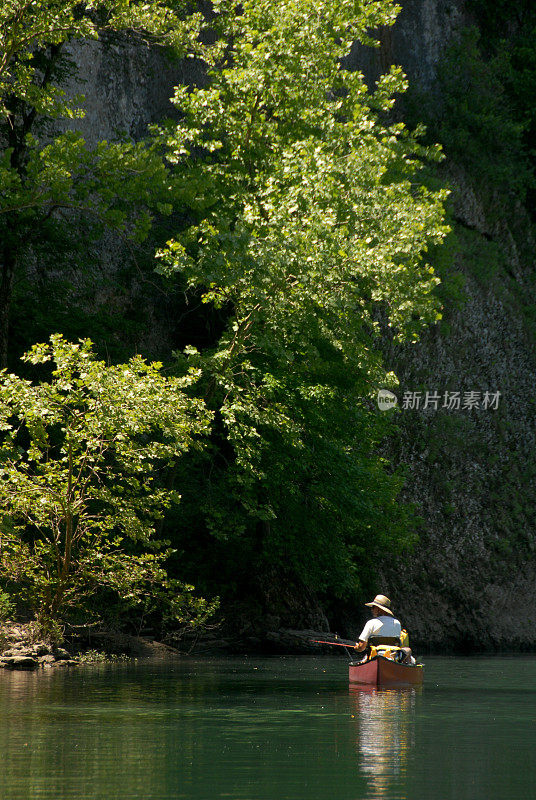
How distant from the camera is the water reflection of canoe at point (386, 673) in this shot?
18.2m

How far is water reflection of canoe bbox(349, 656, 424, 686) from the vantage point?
18250 mm

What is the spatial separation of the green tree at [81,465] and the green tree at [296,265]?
305 cm

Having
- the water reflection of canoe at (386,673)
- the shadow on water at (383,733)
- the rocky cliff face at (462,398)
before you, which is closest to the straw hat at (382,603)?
the water reflection of canoe at (386,673)

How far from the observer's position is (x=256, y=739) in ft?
36.3

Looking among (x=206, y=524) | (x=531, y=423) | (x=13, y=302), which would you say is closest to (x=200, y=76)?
(x=13, y=302)

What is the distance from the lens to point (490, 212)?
156 ft

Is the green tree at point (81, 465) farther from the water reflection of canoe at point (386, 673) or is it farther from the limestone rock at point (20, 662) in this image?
the water reflection of canoe at point (386, 673)

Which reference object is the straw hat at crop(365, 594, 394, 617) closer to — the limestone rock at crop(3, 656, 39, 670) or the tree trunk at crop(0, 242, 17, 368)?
the limestone rock at crop(3, 656, 39, 670)

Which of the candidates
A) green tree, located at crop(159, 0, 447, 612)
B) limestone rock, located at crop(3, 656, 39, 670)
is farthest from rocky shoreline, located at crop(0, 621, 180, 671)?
green tree, located at crop(159, 0, 447, 612)

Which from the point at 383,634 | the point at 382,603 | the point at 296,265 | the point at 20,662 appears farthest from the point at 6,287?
the point at 383,634

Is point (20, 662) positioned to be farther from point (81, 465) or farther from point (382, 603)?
point (382, 603)

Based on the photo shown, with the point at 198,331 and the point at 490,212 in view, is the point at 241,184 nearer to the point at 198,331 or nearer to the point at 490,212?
the point at 198,331

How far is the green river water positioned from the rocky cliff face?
59.7 ft

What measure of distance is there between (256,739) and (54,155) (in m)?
15.7
